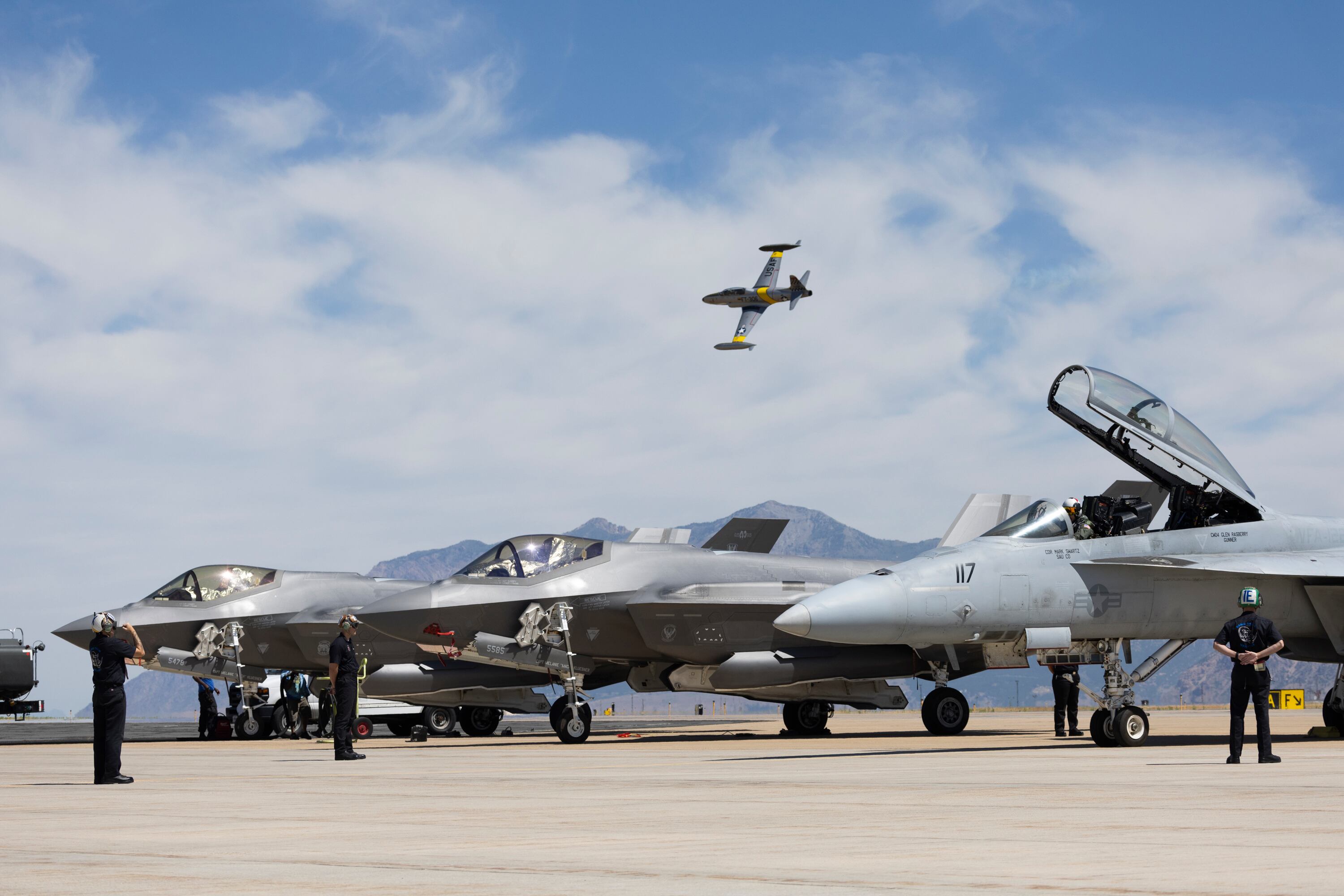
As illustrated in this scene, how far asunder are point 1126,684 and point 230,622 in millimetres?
16690

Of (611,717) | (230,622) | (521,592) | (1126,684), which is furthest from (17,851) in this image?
(611,717)

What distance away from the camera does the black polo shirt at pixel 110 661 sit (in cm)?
1296

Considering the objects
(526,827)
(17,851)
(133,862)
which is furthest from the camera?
(526,827)

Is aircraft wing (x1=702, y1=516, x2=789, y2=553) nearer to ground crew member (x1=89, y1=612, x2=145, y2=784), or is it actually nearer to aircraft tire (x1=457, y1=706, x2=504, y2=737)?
aircraft tire (x1=457, y1=706, x2=504, y2=737)

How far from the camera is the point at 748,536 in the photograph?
98.0 feet

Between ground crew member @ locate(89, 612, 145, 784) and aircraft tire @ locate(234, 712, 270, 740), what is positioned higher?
ground crew member @ locate(89, 612, 145, 784)

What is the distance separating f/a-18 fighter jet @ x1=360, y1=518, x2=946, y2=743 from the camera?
21688mm

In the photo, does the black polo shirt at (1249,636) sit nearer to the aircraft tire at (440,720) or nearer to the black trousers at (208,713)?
the aircraft tire at (440,720)

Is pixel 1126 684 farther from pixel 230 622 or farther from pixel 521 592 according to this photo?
pixel 230 622

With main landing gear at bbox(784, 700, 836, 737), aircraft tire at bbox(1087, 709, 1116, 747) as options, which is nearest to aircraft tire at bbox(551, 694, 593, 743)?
main landing gear at bbox(784, 700, 836, 737)

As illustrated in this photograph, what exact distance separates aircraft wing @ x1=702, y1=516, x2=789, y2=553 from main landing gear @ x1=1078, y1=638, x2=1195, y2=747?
1341 cm

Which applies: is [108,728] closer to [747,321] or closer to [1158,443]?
[1158,443]

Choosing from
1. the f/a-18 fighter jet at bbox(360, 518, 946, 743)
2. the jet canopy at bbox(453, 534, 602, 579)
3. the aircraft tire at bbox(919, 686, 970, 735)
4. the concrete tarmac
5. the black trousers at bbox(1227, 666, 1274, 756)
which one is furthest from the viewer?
the jet canopy at bbox(453, 534, 602, 579)

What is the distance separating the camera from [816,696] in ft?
74.3
